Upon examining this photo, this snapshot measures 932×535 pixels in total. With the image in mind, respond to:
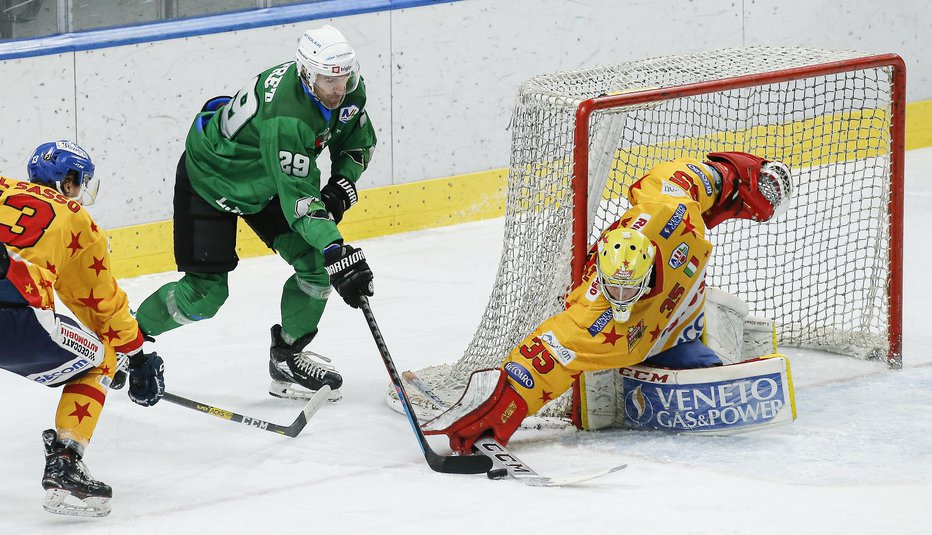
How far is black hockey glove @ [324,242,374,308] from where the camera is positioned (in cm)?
397

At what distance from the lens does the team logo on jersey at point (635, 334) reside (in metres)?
3.90

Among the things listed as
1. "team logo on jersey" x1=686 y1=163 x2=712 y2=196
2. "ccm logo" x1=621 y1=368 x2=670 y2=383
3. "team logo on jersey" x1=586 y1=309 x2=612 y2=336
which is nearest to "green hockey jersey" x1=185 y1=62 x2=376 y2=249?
"team logo on jersey" x1=586 y1=309 x2=612 y2=336

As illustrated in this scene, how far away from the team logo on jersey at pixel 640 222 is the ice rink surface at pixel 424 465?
23.7 inches

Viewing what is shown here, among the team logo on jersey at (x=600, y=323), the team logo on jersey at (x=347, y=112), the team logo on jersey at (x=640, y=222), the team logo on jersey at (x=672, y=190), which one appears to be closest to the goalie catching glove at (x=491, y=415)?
the team logo on jersey at (x=600, y=323)

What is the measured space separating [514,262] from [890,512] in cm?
139

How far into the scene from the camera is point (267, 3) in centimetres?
636

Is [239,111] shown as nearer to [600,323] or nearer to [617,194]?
[600,323]

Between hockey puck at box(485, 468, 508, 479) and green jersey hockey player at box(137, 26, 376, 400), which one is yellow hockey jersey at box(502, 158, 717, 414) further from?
green jersey hockey player at box(137, 26, 376, 400)

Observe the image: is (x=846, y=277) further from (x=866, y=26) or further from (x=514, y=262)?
(x=866, y=26)

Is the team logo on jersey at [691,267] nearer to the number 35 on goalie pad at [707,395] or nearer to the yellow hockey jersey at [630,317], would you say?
the yellow hockey jersey at [630,317]

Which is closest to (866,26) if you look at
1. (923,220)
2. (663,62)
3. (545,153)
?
(923,220)

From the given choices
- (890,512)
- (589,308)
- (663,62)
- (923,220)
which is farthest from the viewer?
(923,220)

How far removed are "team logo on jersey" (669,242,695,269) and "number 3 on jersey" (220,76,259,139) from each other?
1.24 metres

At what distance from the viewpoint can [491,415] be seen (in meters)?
3.92
